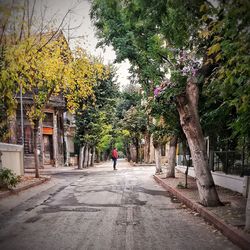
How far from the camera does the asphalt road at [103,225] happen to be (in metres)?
6.27

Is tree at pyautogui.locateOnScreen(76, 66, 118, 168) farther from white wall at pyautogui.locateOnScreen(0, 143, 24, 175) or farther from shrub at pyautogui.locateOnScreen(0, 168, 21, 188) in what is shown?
shrub at pyautogui.locateOnScreen(0, 168, 21, 188)

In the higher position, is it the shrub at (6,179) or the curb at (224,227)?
the shrub at (6,179)

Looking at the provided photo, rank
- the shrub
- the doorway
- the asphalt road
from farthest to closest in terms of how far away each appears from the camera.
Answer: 1. the doorway
2. the shrub
3. the asphalt road

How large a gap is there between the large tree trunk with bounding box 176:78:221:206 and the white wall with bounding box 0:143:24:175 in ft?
34.8

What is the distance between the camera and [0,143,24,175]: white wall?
17.9 meters

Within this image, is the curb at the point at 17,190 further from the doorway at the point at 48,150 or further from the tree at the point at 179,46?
the doorway at the point at 48,150

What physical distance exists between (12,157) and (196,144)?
12.5 m

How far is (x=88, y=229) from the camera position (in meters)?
7.40

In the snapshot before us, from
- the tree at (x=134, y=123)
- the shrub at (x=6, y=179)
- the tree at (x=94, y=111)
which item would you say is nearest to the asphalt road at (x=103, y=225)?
the shrub at (x=6, y=179)

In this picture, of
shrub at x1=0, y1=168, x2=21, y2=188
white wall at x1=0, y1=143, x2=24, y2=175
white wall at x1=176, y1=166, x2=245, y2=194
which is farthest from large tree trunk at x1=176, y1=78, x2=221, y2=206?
white wall at x1=0, y1=143, x2=24, y2=175

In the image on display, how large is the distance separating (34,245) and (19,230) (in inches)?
52.0

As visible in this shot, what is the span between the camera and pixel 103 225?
7.81 meters

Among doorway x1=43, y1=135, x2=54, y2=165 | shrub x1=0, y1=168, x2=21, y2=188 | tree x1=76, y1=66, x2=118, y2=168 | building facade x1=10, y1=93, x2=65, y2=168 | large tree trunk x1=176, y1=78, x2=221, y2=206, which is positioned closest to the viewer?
large tree trunk x1=176, y1=78, x2=221, y2=206

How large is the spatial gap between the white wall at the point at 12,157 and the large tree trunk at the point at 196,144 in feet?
34.8
